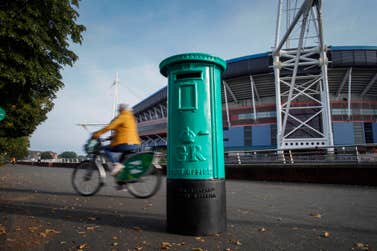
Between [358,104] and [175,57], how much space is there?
42.9 m

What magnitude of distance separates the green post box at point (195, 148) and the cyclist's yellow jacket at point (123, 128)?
2.10 meters

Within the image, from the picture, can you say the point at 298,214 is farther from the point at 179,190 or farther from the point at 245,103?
the point at 245,103

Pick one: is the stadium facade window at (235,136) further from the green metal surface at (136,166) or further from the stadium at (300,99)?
the green metal surface at (136,166)

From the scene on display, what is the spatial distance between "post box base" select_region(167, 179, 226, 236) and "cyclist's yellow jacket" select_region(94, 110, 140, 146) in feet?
7.95

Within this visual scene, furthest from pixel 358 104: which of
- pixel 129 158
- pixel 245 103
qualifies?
pixel 129 158

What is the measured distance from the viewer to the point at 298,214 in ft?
14.5

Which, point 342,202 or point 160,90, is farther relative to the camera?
point 160,90

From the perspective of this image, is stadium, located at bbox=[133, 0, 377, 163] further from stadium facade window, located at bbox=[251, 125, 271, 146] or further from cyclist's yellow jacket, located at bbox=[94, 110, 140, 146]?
cyclist's yellow jacket, located at bbox=[94, 110, 140, 146]

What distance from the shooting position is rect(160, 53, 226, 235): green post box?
317cm

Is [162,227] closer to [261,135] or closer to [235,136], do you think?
[261,135]

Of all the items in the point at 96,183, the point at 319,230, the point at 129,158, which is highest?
the point at 129,158

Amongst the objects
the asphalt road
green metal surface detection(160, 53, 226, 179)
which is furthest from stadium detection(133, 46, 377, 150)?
green metal surface detection(160, 53, 226, 179)

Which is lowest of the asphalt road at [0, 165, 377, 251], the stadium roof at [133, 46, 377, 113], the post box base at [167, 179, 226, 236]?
the asphalt road at [0, 165, 377, 251]

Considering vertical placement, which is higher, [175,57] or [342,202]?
[175,57]
